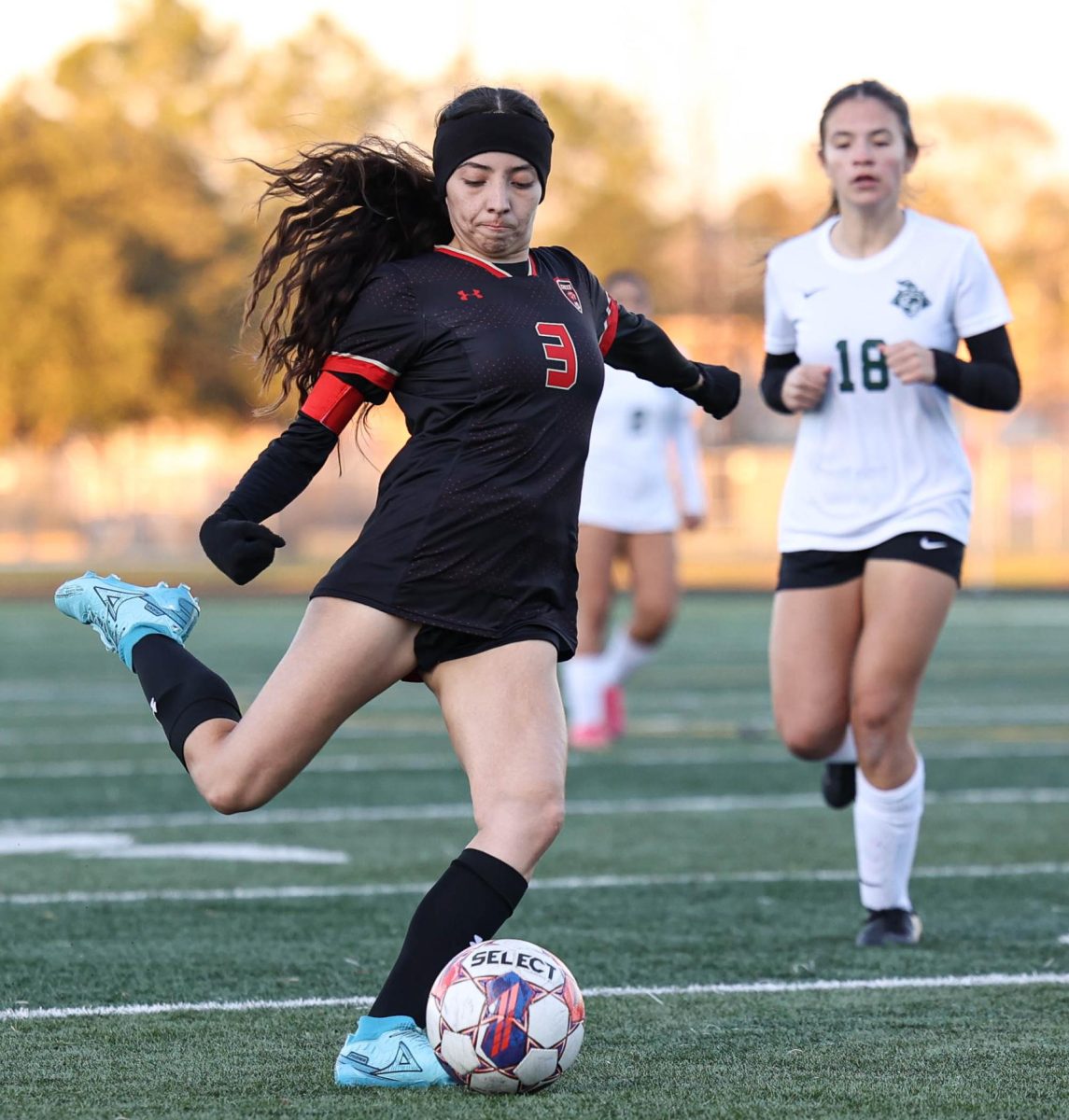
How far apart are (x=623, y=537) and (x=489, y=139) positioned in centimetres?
695

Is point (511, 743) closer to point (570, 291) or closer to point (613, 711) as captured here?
point (570, 291)

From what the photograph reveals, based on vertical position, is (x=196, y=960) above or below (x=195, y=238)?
below

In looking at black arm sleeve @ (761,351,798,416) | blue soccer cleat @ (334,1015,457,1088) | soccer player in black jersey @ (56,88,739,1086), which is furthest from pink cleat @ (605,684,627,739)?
blue soccer cleat @ (334,1015,457,1088)

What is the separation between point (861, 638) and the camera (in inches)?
234

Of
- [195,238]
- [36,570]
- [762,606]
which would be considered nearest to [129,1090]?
[762,606]

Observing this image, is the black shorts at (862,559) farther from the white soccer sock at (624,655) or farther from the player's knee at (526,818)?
the white soccer sock at (624,655)

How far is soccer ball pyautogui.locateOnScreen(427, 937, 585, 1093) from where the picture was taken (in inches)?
157

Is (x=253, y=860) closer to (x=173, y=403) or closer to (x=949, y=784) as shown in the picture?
(x=949, y=784)

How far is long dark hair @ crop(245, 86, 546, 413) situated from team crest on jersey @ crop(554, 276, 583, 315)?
0.91ft

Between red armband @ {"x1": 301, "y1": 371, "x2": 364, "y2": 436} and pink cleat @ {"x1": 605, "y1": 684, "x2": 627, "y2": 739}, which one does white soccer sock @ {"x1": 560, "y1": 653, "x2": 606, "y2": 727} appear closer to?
pink cleat @ {"x1": 605, "y1": 684, "x2": 627, "y2": 739}

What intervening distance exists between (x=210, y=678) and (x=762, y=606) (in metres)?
22.9

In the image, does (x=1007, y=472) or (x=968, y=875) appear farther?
(x=1007, y=472)

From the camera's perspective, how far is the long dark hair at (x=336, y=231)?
4465mm

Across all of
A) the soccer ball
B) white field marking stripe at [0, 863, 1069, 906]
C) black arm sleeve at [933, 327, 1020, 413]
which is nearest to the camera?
the soccer ball
